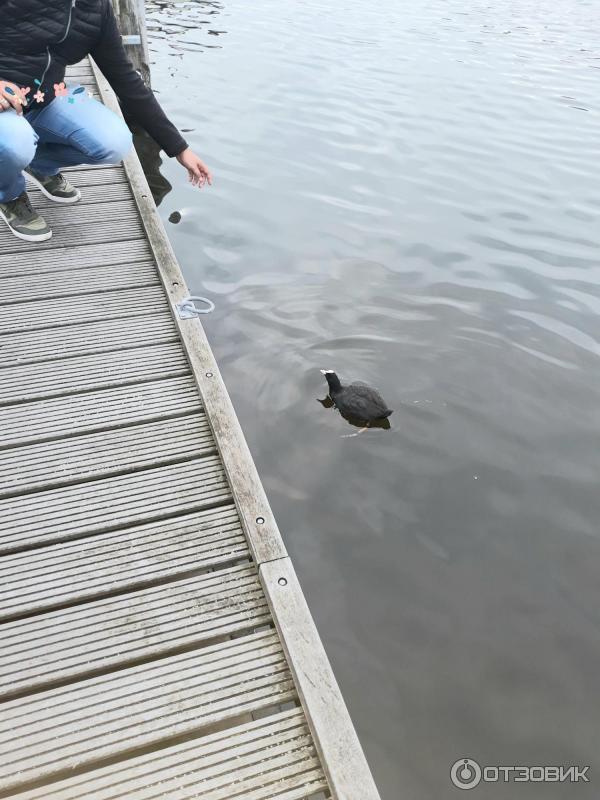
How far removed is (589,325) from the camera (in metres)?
5.36

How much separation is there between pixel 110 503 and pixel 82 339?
1.34 metres

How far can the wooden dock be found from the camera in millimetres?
2006

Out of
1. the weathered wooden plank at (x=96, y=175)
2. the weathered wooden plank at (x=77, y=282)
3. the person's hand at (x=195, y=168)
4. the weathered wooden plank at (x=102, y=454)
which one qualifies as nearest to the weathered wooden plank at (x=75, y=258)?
the weathered wooden plank at (x=77, y=282)

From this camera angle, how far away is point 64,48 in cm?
378

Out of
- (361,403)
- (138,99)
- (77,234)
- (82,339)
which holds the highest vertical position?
(138,99)

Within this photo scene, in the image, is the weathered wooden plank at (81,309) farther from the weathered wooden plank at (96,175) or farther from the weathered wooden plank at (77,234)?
the weathered wooden plank at (96,175)

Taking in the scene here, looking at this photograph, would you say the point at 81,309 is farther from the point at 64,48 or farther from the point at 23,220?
the point at 64,48

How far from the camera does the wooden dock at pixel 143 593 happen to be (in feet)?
6.58

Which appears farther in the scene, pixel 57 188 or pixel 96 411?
pixel 57 188

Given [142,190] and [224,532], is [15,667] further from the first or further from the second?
[142,190]

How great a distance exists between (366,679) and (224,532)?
0.98 metres

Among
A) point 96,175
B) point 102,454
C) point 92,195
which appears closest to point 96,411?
point 102,454

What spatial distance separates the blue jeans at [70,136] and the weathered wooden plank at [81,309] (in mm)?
872

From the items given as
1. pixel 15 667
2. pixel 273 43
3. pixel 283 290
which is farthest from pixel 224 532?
pixel 273 43
